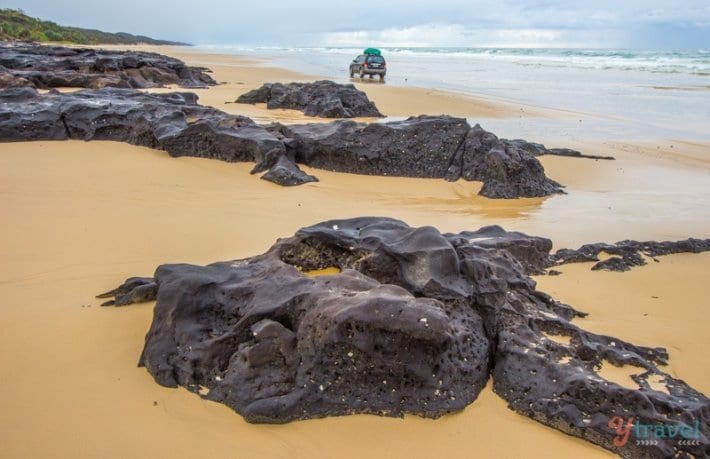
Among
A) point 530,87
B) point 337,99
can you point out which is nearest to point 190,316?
point 337,99

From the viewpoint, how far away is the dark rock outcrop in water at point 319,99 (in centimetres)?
1389

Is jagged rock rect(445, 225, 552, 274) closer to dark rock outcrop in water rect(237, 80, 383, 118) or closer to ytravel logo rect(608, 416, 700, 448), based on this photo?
ytravel logo rect(608, 416, 700, 448)

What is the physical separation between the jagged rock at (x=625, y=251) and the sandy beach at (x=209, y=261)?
0.11 meters

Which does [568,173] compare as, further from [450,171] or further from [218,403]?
[218,403]

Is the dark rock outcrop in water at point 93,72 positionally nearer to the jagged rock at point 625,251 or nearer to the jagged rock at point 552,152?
the jagged rock at point 552,152

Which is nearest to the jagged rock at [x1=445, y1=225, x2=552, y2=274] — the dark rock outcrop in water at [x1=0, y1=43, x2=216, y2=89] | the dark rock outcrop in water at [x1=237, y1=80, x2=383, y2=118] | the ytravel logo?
the ytravel logo

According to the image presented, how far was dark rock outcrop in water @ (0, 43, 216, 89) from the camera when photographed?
52.7 feet

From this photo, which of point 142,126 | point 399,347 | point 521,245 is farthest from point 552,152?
point 399,347

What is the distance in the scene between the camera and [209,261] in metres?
4.23

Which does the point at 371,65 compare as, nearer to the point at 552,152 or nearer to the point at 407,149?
the point at 552,152

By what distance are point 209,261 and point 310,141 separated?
382 cm

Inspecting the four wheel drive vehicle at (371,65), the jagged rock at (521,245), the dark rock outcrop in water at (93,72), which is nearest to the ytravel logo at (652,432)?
the jagged rock at (521,245)

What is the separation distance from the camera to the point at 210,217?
5.35 meters

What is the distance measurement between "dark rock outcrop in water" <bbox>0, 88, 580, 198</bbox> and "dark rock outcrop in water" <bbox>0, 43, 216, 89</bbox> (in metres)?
7.25
